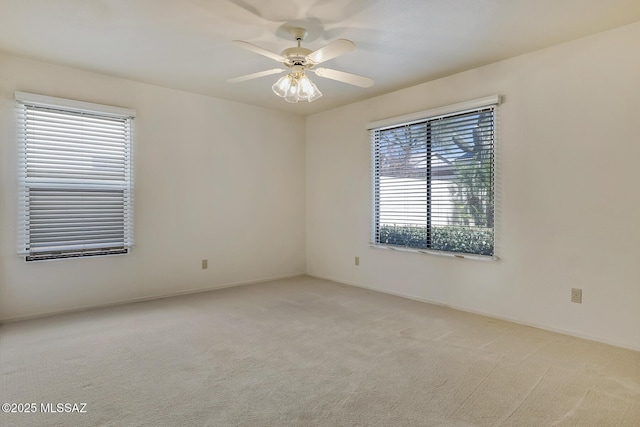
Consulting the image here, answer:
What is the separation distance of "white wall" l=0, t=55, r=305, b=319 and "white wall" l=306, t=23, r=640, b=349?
6.92 ft

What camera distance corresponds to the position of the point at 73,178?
3.64 metres

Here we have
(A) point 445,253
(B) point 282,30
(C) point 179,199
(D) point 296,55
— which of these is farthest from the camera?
(C) point 179,199

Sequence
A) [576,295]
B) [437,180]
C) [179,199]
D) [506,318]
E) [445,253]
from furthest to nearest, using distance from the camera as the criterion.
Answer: [179,199] < [437,180] < [445,253] < [506,318] < [576,295]

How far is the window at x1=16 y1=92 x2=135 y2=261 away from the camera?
344 centimetres

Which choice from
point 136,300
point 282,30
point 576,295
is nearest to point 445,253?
point 576,295

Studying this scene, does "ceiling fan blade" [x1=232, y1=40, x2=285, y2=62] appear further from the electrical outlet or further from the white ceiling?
the electrical outlet

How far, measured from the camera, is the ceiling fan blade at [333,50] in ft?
7.64

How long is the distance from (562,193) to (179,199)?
3.93 meters

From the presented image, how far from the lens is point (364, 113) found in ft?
15.5

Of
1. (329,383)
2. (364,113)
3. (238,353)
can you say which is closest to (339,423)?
(329,383)

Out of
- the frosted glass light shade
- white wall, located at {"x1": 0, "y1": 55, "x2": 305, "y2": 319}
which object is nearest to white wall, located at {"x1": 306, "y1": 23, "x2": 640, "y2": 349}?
the frosted glass light shade

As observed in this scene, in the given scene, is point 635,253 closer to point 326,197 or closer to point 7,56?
point 326,197

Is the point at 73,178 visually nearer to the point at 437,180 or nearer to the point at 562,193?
the point at 437,180

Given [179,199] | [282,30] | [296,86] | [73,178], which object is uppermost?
[282,30]
